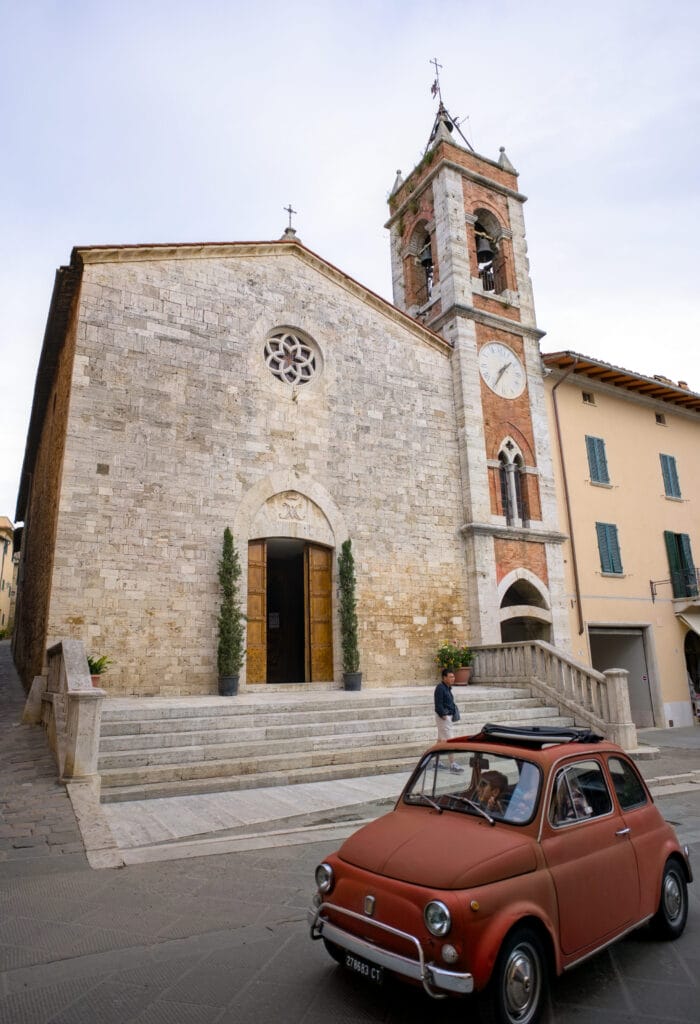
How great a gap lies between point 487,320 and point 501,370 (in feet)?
4.82

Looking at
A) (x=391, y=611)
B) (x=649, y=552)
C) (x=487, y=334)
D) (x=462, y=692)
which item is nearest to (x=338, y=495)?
(x=391, y=611)

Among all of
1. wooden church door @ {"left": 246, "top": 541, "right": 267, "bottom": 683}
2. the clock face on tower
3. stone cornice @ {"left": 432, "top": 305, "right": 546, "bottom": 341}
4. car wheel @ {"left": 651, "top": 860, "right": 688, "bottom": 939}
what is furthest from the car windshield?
stone cornice @ {"left": 432, "top": 305, "right": 546, "bottom": 341}

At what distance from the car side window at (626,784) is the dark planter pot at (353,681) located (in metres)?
9.44

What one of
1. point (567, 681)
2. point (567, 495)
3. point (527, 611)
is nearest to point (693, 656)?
point (567, 495)

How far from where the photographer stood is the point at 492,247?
1927 cm

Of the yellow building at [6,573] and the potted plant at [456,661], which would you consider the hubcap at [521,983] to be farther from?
the yellow building at [6,573]

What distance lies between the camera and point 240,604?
41.4 ft

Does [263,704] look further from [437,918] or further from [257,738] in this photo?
[437,918]

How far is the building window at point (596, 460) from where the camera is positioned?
1889 centimetres

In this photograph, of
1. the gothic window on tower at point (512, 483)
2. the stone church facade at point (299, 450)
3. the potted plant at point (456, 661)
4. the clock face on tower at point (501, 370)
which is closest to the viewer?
the stone church facade at point (299, 450)

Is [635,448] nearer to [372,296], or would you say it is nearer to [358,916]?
[372,296]

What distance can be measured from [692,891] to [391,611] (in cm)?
1003

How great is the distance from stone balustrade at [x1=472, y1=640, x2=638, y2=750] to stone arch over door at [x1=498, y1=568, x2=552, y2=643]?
1.57m

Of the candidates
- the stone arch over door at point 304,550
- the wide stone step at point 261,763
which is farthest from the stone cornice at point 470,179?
the wide stone step at point 261,763
